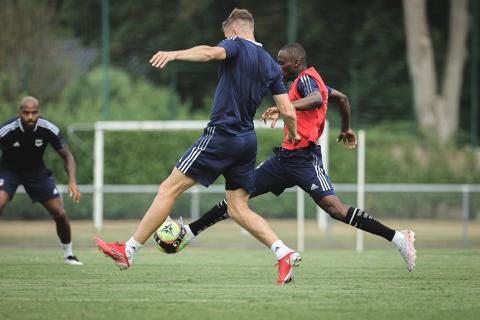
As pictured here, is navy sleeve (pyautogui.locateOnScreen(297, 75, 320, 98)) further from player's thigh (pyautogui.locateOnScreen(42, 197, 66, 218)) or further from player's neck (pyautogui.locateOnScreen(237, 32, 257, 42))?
player's thigh (pyautogui.locateOnScreen(42, 197, 66, 218))

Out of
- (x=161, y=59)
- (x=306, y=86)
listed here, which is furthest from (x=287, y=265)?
(x=161, y=59)

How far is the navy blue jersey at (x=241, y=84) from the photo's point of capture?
29.7 feet

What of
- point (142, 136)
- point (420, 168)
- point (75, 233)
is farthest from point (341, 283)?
point (420, 168)

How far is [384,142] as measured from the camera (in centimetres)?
2639

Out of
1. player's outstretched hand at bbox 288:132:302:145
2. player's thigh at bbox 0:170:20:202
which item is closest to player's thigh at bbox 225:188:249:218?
player's outstretched hand at bbox 288:132:302:145

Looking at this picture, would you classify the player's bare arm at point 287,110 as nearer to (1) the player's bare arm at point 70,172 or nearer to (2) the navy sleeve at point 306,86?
(2) the navy sleeve at point 306,86

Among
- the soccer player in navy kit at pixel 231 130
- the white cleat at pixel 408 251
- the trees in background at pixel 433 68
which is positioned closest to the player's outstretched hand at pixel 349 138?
the white cleat at pixel 408 251

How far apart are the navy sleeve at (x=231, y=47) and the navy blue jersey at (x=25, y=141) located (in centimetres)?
374

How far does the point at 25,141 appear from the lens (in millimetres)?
11906

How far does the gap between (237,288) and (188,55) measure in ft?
7.39

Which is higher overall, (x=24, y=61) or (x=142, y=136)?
(x=24, y=61)

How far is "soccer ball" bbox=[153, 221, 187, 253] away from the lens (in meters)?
9.69

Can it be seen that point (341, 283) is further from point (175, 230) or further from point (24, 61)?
point (24, 61)

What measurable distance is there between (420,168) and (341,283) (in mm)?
16996
